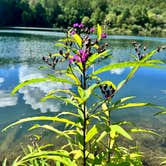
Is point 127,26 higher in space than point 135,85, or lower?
lower

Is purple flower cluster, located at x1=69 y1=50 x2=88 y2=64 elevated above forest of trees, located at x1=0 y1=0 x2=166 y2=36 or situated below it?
above

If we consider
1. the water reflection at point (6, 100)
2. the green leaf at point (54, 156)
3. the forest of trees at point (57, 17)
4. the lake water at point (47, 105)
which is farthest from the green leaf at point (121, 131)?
the forest of trees at point (57, 17)

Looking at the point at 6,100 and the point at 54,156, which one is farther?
the point at 6,100

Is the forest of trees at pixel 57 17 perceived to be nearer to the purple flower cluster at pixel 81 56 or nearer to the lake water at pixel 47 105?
the lake water at pixel 47 105

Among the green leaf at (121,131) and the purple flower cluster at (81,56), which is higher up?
the purple flower cluster at (81,56)

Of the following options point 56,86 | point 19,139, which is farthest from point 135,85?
point 19,139

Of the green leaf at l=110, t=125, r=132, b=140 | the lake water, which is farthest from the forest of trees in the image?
the green leaf at l=110, t=125, r=132, b=140

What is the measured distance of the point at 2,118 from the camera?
1111 cm

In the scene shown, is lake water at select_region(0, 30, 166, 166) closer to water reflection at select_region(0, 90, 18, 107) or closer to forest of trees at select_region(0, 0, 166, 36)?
water reflection at select_region(0, 90, 18, 107)

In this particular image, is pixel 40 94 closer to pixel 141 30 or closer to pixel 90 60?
pixel 90 60

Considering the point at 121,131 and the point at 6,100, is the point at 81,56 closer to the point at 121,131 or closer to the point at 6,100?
the point at 121,131

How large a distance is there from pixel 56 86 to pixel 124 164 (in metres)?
14.5

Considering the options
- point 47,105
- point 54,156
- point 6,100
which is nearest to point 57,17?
point 6,100

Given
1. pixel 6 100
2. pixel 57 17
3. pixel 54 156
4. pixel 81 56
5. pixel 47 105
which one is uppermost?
pixel 81 56
